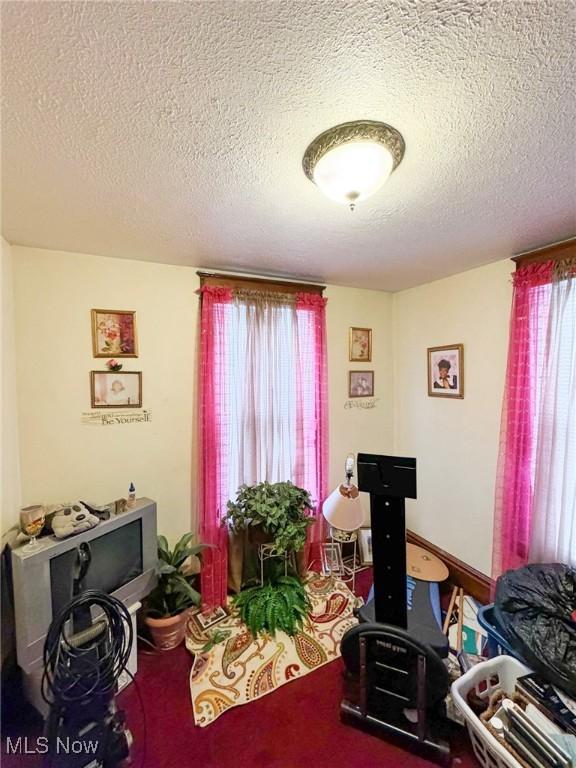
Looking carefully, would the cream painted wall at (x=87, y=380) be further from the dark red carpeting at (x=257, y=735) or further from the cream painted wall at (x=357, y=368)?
the cream painted wall at (x=357, y=368)

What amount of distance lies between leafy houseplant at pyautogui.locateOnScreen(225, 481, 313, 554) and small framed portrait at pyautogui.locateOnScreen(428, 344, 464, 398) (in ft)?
4.68

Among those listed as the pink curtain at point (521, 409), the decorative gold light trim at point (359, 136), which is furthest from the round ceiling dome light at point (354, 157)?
the pink curtain at point (521, 409)

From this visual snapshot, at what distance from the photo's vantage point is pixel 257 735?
4.65 ft

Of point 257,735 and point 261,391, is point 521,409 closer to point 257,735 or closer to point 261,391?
point 261,391

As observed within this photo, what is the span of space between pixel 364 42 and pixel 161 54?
48cm

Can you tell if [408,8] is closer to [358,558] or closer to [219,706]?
[219,706]

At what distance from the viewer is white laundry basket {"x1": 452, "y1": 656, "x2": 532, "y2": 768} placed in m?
1.17

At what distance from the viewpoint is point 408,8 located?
648 mm

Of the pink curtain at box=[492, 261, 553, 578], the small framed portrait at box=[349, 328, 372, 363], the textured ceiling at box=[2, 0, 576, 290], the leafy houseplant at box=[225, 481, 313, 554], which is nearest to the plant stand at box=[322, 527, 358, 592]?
the leafy houseplant at box=[225, 481, 313, 554]

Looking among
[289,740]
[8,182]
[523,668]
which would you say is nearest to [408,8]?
[8,182]

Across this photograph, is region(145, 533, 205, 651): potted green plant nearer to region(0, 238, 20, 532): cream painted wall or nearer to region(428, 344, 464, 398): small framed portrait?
region(0, 238, 20, 532): cream painted wall

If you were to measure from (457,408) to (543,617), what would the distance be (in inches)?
53.7

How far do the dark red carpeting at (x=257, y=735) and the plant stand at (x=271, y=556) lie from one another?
70cm

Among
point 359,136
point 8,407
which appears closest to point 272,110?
→ point 359,136
